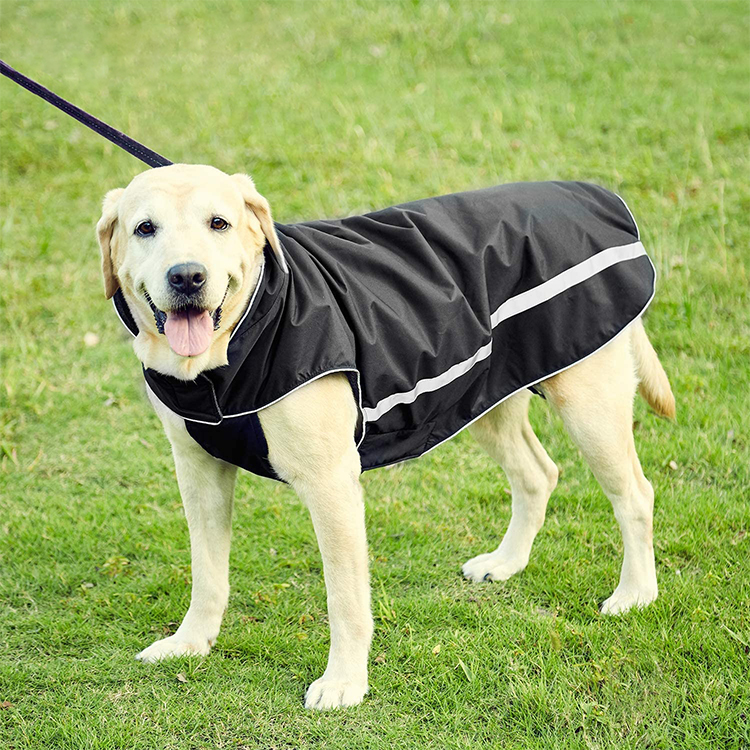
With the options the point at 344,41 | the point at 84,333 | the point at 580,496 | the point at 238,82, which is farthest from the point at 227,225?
the point at 344,41

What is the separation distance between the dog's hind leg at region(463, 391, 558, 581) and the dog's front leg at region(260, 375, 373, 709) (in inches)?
38.0

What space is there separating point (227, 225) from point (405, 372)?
850 mm

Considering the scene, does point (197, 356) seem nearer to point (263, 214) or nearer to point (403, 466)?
point (263, 214)

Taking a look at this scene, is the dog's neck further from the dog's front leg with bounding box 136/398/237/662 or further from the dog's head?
the dog's front leg with bounding box 136/398/237/662

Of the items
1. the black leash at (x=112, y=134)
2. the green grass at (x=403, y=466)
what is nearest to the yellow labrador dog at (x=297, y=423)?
the green grass at (x=403, y=466)

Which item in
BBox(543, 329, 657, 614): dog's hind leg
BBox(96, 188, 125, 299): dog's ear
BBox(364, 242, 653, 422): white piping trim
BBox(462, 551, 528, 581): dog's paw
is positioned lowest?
BBox(462, 551, 528, 581): dog's paw

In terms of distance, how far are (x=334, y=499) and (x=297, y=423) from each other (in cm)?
32

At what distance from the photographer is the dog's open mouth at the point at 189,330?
111 inches

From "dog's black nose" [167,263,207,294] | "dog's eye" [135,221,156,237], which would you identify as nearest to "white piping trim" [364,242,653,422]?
"dog's black nose" [167,263,207,294]

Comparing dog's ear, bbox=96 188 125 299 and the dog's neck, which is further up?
dog's ear, bbox=96 188 125 299

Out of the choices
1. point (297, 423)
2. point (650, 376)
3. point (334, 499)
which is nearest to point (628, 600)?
point (650, 376)

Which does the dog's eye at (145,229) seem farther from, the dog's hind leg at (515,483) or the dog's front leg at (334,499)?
the dog's hind leg at (515,483)

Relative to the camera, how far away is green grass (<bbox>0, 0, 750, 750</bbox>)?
3.30 meters

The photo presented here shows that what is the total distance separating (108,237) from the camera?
10.1ft
